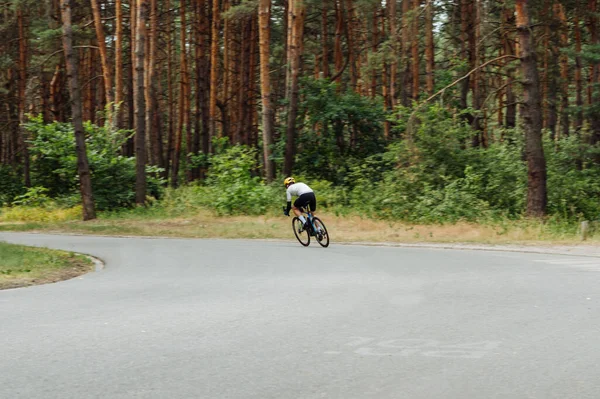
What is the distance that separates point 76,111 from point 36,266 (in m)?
13.9

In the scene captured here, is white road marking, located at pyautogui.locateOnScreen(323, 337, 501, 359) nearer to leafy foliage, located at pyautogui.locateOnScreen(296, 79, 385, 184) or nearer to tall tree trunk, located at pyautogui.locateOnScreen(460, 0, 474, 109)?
leafy foliage, located at pyautogui.locateOnScreen(296, 79, 385, 184)

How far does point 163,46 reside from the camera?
52156 millimetres

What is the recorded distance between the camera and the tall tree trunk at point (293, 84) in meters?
28.9

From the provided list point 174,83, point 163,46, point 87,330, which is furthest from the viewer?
point 174,83

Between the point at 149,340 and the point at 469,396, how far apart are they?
3.63m

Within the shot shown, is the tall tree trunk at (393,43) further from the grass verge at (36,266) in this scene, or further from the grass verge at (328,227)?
the grass verge at (36,266)

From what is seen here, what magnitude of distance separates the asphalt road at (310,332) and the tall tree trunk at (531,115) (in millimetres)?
8353


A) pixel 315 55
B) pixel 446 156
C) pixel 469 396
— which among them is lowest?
pixel 469 396

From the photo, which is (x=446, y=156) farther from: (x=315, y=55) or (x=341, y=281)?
(x=315, y=55)

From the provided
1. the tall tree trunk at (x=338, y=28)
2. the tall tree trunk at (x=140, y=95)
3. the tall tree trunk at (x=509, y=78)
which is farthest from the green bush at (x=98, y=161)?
the tall tree trunk at (x=509, y=78)

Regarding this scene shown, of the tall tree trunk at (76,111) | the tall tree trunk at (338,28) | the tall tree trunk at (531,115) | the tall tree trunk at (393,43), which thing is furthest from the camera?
the tall tree trunk at (338,28)

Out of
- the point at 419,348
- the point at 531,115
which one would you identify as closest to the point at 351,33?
the point at 531,115

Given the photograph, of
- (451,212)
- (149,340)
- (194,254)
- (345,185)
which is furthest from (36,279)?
(345,185)

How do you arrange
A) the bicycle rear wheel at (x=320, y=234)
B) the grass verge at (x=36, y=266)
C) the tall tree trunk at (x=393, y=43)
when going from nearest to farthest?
the grass verge at (x=36, y=266)
the bicycle rear wheel at (x=320, y=234)
the tall tree trunk at (x=393, y=43)
